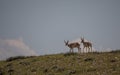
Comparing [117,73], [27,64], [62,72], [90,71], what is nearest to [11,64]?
[27,64]

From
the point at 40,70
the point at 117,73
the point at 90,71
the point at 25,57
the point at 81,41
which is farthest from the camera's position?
the point at 81,41

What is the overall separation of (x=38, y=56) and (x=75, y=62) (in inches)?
327

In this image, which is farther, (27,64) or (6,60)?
(6,60)

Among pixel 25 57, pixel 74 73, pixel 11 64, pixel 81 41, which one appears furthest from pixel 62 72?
pixel 81 41

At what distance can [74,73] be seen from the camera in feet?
90.5

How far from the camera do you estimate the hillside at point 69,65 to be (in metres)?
27.2

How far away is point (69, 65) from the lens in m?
30.5

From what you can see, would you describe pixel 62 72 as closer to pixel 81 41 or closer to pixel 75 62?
pixel 75 62

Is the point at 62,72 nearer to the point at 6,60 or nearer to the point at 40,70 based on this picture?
the point at 40,70

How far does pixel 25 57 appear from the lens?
4091 centimetres

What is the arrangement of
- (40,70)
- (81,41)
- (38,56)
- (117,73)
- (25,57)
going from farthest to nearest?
(81,41) → (25,57) → (38,56) → (40,70) → (117,73)

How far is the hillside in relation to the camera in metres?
27.2

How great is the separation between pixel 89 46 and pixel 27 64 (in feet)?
37.6

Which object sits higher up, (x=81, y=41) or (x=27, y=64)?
(x=81, y=41)
